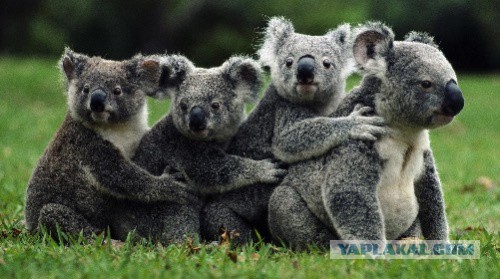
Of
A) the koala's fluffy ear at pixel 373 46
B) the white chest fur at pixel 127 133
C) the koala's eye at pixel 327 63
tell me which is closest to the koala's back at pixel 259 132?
the koala's eye at pixel 327 63

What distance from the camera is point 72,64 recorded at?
23.3 feet

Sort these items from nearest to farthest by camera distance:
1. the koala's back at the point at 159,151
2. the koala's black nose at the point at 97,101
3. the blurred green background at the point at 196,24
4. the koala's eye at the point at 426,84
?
the koala's eye at the point at 426,84 < the koala's black nose at the point at 97,101 < the koala's back at the point at 159,151 < the blurred green background at the point at 196,24

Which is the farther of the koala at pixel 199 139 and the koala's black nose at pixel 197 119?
the koala at pixel 199 139

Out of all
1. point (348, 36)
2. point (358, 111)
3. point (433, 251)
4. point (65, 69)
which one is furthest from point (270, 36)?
point (433, 251)

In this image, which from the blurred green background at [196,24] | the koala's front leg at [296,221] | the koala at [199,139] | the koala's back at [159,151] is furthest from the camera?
the blurred green background at [196,24]

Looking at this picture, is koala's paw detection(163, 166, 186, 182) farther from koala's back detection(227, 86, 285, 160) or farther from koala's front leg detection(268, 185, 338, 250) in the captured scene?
koala's front leg detection(268, 185, 338, 250)

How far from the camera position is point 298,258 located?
5934mm

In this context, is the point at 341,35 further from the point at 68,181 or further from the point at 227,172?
the point at 68,181

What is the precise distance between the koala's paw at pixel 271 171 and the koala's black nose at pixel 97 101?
1410mm

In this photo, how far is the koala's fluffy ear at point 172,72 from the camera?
7.06m

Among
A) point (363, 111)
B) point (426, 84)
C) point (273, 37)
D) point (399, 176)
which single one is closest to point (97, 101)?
point (273, 37)

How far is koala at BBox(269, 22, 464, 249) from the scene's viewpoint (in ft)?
19.2

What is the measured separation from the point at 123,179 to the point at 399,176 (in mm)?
2290

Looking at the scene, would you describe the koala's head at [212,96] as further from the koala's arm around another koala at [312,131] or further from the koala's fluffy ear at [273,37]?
the koala's arm around another koala at [312,131]
